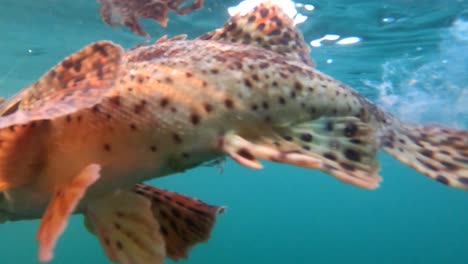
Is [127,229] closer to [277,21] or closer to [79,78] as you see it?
[79,78]

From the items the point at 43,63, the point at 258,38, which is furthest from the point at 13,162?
the point at 43,63

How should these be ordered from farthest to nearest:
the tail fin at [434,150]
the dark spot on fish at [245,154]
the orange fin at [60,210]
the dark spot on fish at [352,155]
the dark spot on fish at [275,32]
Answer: the dark spot on fish at [275,32], the tail fin at [434,150], the dark spot on fish at [352,155], the dark spot on fish at [245,154], the orange fin at [60,210]

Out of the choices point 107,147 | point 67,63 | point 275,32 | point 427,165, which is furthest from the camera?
point 275,32

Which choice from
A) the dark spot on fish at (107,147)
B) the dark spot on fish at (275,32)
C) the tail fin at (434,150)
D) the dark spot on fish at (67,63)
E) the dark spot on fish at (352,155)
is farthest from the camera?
the dark spot on fish at (275,32)

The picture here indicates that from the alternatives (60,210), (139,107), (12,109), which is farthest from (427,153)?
(12,109)

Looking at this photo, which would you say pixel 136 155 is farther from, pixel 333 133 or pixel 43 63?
pixel 43 63

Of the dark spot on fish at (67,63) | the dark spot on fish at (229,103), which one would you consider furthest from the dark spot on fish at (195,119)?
the dark spot on fish at (67,63)

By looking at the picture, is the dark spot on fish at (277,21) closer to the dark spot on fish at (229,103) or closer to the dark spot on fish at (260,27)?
the dark spot on fish at (260,27)
